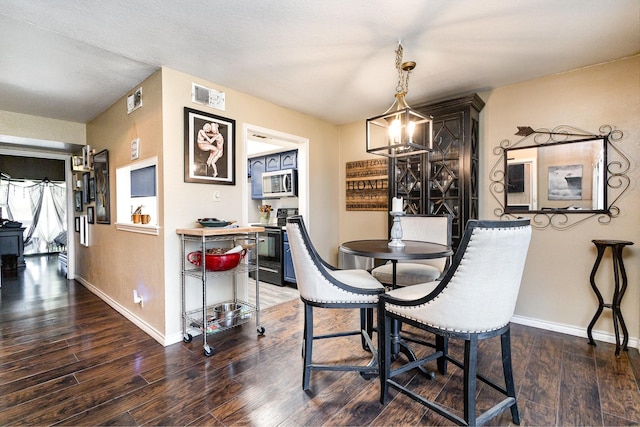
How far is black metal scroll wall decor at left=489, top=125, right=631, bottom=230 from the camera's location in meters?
2.53

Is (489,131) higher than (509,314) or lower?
higher

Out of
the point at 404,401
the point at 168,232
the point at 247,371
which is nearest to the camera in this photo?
the point at 404,401

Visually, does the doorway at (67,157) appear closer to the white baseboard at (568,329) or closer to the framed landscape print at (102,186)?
the framed landscape print at (102,186)

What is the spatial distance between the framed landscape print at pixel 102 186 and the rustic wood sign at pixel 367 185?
3.04 m

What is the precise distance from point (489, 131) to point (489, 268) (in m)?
2.32

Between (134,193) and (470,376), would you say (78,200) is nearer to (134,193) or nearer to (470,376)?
(134,193)

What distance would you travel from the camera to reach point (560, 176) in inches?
108

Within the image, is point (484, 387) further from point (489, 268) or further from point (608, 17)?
point (608, 17)

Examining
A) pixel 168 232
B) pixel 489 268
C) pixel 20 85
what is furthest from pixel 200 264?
pixel 20 85

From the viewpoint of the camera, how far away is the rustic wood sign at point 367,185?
397 cm

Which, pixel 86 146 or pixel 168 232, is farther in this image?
pixel 86 146

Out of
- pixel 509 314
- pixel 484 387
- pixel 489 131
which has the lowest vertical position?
pixel 484 387

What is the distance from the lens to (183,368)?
2.13 metres

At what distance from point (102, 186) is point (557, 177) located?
4951 millimetres
